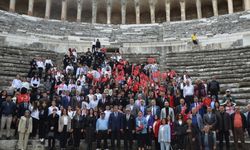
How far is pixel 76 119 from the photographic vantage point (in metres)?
13.4

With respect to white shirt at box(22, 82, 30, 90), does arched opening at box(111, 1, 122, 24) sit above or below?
above

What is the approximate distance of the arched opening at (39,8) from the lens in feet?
163

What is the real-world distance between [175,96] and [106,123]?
3.48 m

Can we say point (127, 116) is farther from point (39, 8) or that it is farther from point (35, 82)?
point (39, 8)

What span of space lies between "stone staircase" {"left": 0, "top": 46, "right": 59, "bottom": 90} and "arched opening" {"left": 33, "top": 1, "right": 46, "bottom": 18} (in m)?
25.7

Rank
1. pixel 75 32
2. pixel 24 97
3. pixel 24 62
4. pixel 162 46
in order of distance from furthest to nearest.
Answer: pixel 75 32
pixel 162 46
pixel 24 62
pixel 24 97

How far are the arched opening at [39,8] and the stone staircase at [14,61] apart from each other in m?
25.7

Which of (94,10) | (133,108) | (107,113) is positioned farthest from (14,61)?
(94,10)

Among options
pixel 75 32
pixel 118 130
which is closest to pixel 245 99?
pixel 118 130

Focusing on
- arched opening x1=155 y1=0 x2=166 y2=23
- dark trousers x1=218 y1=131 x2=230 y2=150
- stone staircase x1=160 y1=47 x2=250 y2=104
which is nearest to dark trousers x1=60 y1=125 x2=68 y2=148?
dark trousers x1=218 y1=131 x2=230 y2=150

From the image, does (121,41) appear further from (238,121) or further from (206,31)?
(238,121)

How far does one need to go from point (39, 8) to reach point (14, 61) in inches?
1193

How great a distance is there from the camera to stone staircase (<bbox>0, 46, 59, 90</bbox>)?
771 inches

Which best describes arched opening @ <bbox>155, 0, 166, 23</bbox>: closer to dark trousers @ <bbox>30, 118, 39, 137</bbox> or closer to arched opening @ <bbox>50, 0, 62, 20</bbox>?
arched opening @ <bbox>50, 0, 62, 20</bbox>
